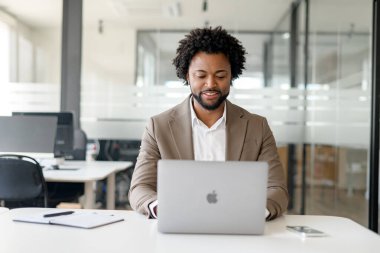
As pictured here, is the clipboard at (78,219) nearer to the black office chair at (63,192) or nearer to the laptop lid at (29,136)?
the laptop lid at (29,136)

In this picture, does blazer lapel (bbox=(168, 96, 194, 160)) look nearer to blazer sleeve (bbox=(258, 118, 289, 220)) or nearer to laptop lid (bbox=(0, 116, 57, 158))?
blazer sleeve (bbox=(258, 118, 289, 220))

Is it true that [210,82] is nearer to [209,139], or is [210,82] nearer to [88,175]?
[209,139]

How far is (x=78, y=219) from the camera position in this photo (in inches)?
61.5

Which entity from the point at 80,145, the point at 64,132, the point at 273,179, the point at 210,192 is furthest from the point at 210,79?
the point at 80,145

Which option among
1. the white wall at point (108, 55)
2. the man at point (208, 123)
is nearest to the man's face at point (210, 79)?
the man at point (208, 123)

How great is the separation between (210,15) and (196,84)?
3331 millimetres

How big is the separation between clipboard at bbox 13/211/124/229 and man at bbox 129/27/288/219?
0.30m

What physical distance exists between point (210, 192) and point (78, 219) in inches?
19.5

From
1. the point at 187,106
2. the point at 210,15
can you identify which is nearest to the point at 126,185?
the point at 210,15

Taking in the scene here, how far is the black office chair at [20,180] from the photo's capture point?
125 inches

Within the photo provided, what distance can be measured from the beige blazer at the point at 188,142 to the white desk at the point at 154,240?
0.38 meters

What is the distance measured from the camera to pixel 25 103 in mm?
5090

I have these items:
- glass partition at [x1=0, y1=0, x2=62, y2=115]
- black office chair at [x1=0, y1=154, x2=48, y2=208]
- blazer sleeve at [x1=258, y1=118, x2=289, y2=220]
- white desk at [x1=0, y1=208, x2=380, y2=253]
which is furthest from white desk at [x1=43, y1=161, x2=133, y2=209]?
white desk at [x1=0, y1=208, x2=380, y2=253]

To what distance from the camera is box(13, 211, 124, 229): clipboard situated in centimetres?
150
